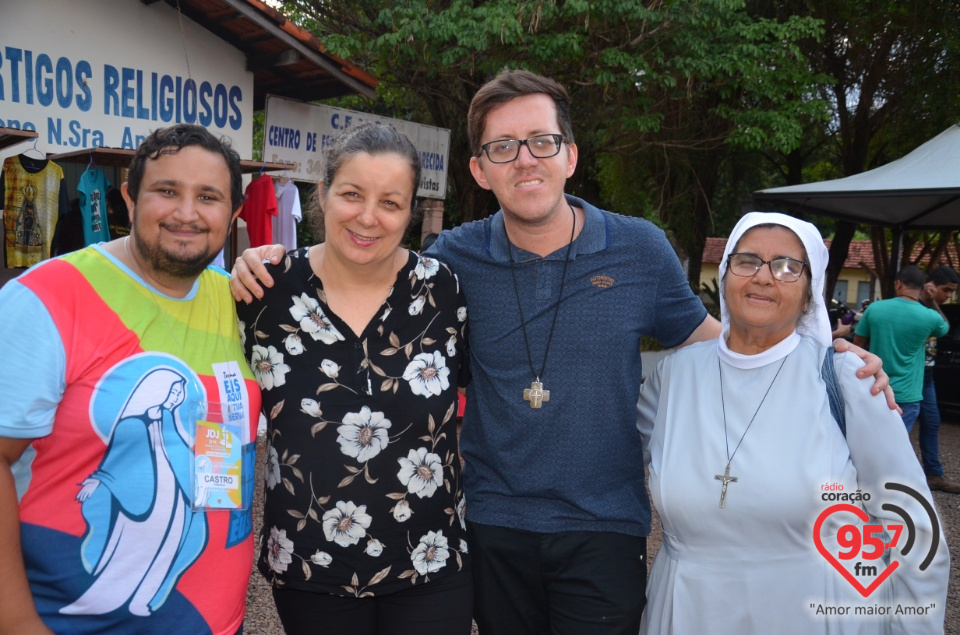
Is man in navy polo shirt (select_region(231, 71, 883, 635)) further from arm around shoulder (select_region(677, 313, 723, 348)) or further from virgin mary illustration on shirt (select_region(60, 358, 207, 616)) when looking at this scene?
virgin mary illustration on shirt (select_region(60, 358, 207, 616))

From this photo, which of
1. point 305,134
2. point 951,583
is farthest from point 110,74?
point 951,583

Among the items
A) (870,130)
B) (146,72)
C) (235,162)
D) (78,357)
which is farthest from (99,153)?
(870,130)

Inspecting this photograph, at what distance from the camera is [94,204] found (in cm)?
616

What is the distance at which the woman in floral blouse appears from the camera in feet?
7.25

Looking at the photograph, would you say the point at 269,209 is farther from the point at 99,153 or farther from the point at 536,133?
the point at 536,133

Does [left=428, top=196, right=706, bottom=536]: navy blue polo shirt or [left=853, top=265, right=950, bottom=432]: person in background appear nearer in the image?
[left=428, top=196, right=706, bottom=536]: navy blue polo shirt

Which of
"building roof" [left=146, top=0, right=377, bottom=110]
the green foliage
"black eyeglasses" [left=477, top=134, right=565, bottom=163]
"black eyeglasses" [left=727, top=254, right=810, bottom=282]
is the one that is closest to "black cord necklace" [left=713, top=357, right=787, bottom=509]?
"black eyeglasses" [left=727, top=254, right=810, bottom=282]

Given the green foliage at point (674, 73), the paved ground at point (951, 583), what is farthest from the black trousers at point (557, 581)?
the green foliage at point (674, 73)

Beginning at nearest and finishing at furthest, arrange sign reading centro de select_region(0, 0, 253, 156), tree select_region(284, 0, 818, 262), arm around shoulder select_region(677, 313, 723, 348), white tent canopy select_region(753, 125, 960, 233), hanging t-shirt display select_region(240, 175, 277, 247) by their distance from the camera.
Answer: arm around shoulder select_region(677, 313, 723, 348) < sign reading centro de select_region(0, 0, 253, 156) < hanging t-shirt display select_region(240, 175, 277, 247) < tree select_region(284, 0, 818, 262) < white tent canopy select_region(753, 125, 960, 233)

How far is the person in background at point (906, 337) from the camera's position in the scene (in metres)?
7.09

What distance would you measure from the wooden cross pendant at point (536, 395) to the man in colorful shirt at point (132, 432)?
0.86 meters

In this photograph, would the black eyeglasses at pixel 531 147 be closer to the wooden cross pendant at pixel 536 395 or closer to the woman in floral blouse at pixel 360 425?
the woman in floral blouse at pixel 360 425

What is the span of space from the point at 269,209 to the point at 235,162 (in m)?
5.15

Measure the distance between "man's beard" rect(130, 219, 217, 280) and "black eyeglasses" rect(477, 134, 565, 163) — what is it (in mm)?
1026
